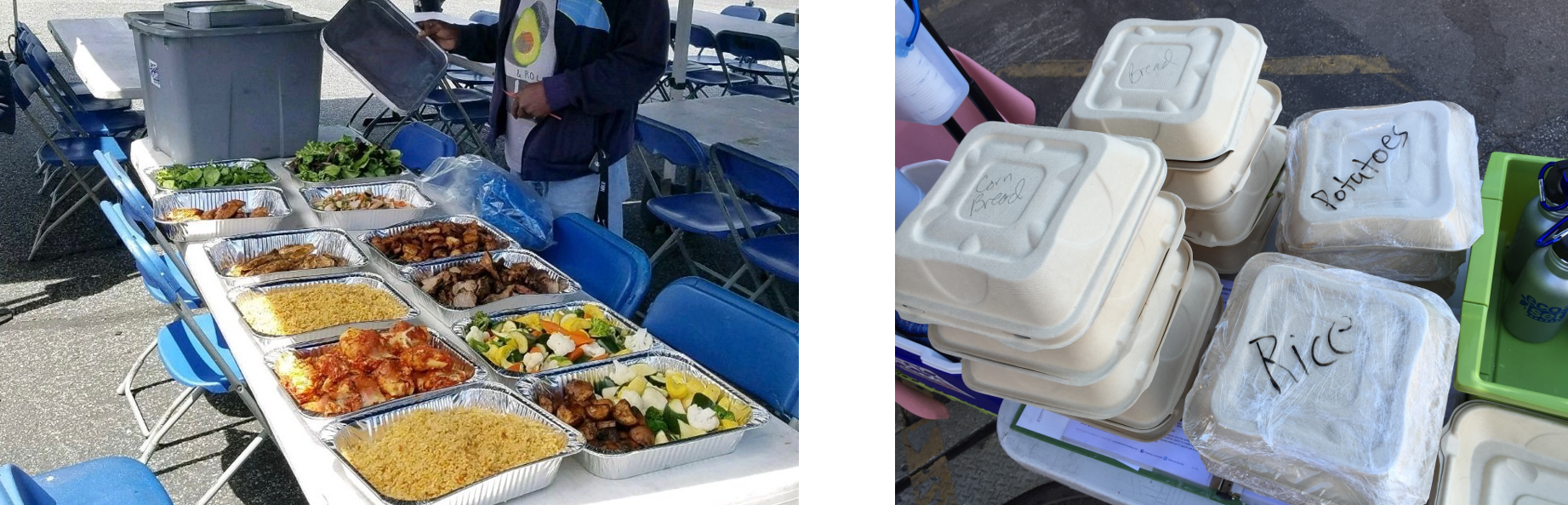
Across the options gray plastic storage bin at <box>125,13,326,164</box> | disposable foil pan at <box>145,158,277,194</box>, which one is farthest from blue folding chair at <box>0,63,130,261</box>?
disposable foil pan at <box>145,158,277,194</box>

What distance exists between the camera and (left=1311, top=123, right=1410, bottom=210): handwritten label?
A: 6.20 ft

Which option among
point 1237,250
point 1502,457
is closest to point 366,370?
point 1237,250

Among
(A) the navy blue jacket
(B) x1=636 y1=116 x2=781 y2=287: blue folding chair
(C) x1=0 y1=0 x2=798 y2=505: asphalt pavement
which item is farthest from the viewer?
(B) x1=636 y1=116 x2=781 y2=287: blue folding chair

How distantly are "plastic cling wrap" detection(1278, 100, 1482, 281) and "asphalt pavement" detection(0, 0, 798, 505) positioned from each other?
2102mm

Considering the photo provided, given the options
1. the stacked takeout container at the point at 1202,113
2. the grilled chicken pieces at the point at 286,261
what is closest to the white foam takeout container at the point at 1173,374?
the stacked takeout container at the point at 1202,113

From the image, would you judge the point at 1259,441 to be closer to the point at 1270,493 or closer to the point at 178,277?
the point at 1270,493

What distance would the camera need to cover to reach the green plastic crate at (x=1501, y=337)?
1526mm

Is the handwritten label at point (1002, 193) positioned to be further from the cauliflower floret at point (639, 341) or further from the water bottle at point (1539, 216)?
the water bottle at point (1539, 216)

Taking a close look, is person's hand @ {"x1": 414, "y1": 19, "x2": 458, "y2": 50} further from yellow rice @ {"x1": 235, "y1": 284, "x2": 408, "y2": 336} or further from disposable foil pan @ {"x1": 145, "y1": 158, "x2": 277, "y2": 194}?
yellow rice @ {"x1": 235, "y1": 284, "x2": 408, "y2": 336}

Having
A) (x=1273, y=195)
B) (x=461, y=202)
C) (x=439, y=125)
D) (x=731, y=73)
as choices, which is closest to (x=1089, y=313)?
(x=1273, y=195)

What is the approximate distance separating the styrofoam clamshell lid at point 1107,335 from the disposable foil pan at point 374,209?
1876mm

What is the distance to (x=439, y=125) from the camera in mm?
6168

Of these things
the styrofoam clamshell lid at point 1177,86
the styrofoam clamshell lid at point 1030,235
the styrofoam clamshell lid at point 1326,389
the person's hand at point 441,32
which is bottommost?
the person's hand at point 441,32

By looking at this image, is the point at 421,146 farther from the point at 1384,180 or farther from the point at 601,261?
the point at 1384,180
